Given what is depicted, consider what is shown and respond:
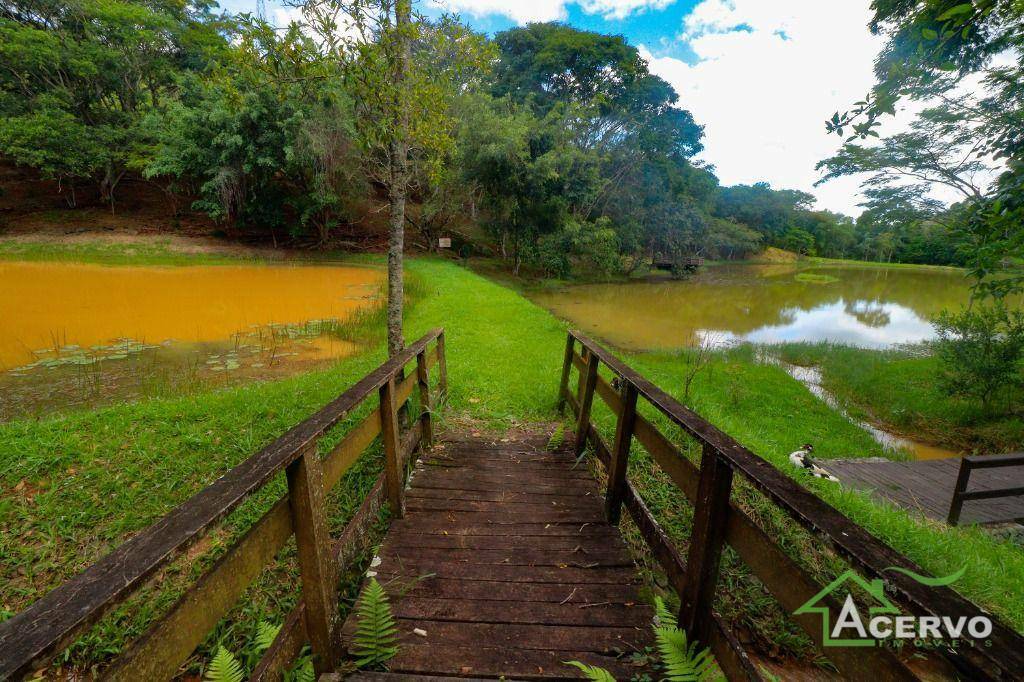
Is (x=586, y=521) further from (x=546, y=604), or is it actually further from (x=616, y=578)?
(x=546, y=604)

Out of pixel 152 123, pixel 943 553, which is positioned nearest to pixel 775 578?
pixel 943 553

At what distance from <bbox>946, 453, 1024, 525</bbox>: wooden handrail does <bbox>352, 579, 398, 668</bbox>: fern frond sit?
223 inches

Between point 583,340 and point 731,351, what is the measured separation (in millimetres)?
9338

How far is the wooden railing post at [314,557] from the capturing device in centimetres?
173

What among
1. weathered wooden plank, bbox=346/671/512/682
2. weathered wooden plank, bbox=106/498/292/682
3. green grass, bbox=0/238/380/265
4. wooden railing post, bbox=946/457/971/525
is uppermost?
green grass, bbox=0/238/380/265

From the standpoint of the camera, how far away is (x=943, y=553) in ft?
11.0

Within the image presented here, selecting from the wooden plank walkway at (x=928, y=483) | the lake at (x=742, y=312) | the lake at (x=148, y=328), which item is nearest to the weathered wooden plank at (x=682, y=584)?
the wooden plank walkway at (x=928, y=483)

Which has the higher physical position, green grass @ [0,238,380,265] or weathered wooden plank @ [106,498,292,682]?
green grass @ [0,238,380,265]

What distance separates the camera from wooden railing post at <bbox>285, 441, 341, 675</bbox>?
1.73 metres

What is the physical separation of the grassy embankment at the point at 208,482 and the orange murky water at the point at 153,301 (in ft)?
17.3

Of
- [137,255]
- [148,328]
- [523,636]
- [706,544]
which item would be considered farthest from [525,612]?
[137,255]

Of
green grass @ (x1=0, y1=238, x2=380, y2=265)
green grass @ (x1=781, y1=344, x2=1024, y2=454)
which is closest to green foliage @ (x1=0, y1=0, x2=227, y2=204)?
green grass @ (x1=0, y1=238, x2=380, y2=265)

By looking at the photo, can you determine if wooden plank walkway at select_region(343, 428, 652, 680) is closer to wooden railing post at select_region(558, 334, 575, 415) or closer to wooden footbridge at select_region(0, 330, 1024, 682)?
wooden footbridge at select_region(0, 330, 1024, 682)

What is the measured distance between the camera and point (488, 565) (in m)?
2.62
